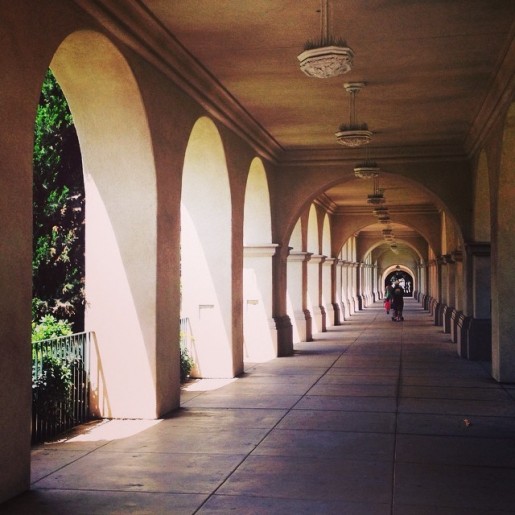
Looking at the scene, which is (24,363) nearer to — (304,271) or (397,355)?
(397,355)

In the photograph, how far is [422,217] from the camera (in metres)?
28.9

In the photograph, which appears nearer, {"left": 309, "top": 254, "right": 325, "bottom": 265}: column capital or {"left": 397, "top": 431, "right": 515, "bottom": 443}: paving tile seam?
{"left": 397, "top": 431, "right": 515, "bottom": 443}: paving tile seam

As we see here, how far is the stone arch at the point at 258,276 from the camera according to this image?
16.3 meters

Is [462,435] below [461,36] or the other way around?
below

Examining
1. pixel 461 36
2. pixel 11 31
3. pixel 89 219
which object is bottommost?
pixel 89 219

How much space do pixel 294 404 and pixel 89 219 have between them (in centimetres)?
365

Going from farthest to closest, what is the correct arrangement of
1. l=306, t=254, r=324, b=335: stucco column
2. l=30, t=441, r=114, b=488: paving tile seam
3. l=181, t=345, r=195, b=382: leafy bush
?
1. l=306, t=254, r=324, b=335: stucco column
2. l=181, t=345, r=195, b=382: leafy bush
3. l=30, t=441, r=114, b=488: paving tile seam

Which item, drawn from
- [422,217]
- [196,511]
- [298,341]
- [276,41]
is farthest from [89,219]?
[422,217]

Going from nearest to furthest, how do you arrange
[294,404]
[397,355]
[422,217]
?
[294,404]
[397,355]
[422,217]

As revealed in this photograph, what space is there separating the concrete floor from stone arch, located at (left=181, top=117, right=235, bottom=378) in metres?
0.73

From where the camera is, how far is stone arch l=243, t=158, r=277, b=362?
1627 centimetres

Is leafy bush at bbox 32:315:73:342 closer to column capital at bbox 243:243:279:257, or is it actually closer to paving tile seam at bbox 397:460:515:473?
paving tile seam at bbox 397:460:515:473

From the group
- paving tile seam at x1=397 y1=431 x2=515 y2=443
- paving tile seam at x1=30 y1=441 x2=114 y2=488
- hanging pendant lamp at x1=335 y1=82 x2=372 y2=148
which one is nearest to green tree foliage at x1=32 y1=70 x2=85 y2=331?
hanging pendant lamp at x1=335 y1=82 x2=372 y2=148

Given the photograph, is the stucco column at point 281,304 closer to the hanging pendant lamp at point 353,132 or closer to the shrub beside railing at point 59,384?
the hanging pendant lamp at point 353,132
